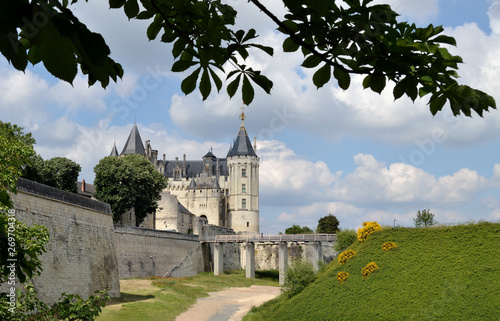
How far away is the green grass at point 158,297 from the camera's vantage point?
82.9 ft

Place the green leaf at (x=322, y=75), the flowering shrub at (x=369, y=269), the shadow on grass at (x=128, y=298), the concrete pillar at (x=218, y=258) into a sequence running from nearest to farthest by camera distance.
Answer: the green leaf at (x=322, y=75) < the flowering shrub at (x=369, y=269) < the shadow on grass at (x=128, y=298) < the concrete pillar at (x=218, y=258)

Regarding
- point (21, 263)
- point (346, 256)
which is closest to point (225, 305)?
point (346, 256)

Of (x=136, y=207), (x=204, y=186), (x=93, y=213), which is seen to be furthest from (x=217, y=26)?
(x=204, y=186)

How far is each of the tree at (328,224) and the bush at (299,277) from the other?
4640 cm

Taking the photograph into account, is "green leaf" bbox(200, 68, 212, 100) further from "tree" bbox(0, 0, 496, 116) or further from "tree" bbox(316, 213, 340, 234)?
"tree" bbox(316, 213, 340, 234)

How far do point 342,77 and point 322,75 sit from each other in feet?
0.36

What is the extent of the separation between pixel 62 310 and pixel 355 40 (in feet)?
20.6

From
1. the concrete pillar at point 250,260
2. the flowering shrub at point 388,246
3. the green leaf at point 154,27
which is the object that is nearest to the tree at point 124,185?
the concrete pillar at point 250,260

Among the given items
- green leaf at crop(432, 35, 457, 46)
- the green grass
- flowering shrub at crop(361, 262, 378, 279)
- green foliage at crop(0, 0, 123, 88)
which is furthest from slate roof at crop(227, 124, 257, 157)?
green foliage at crop(0, 0, 123, 88)

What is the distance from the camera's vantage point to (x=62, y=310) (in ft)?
24.0

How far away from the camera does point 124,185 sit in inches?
1941

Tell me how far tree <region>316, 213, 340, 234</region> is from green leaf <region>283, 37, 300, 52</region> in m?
71.5

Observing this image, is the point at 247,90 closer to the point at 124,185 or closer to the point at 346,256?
the point at 346,256

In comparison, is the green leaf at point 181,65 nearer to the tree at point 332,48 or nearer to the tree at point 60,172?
the tree at point 332,48
